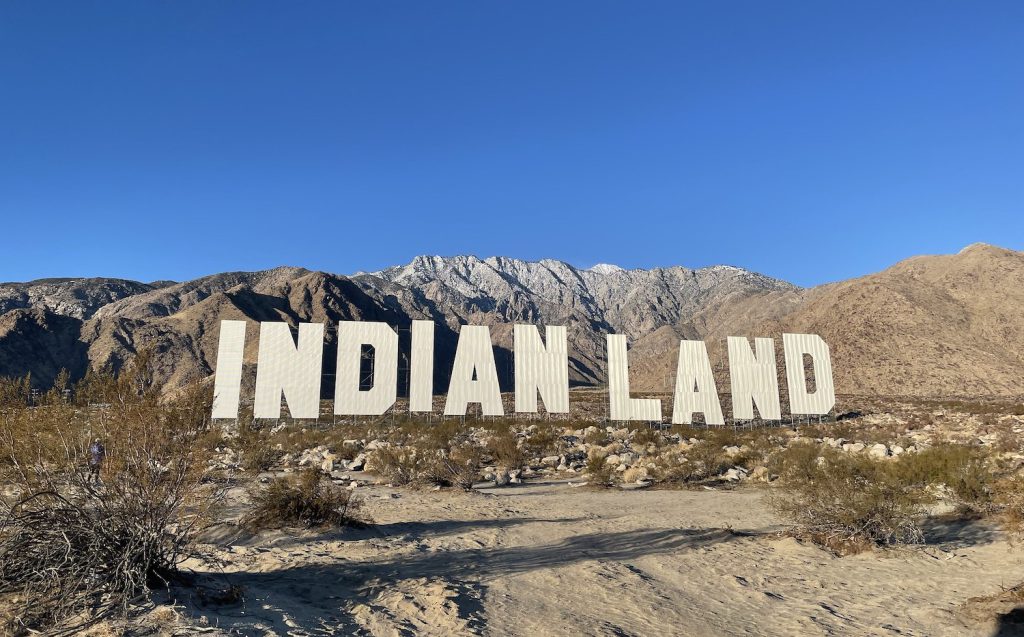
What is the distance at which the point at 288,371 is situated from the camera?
27359mm

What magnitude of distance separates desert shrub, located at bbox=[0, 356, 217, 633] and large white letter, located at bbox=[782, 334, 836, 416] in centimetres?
3010

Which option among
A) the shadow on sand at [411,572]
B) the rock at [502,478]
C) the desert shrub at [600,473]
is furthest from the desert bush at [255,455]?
the desert shrub at [600,473]

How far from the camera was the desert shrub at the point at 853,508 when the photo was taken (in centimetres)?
962

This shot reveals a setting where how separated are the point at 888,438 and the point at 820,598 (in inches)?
851

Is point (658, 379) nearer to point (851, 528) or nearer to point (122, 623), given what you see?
point (851, 528)

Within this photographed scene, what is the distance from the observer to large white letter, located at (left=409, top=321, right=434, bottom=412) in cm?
2789

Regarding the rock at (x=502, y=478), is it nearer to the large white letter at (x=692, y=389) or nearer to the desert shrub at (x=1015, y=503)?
the desert shrub at (x=1015, y=503)

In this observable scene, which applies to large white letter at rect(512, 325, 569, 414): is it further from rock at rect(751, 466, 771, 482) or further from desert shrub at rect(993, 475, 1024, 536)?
desert shrub at rect(993, 475, 1024, 536)

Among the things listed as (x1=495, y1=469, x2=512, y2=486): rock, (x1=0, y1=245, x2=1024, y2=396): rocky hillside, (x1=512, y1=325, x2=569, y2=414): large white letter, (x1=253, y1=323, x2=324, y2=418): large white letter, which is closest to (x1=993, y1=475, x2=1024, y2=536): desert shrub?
(x1=495, y1=469, x2=512, y2=486): rock

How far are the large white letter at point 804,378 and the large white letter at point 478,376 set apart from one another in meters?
15.5

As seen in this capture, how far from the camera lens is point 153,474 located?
577 centimetres

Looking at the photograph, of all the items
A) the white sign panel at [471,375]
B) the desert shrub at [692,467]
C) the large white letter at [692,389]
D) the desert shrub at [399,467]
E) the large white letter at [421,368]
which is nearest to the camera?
the desert shrub at [399,467]

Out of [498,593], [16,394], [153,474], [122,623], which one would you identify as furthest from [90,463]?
[498,593]

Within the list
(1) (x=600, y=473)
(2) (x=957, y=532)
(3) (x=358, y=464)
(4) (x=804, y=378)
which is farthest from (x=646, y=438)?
(2) (x=957, y=532)
